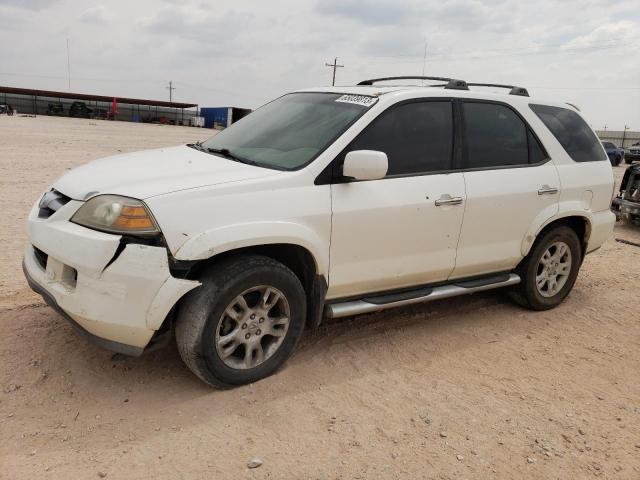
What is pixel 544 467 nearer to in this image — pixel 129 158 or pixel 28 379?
pixel 28 379

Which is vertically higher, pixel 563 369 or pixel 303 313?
pixel 303 313

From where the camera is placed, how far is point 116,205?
9.75 ft

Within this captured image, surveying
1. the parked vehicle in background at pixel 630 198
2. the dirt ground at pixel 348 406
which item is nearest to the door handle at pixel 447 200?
the dirt ground at pixel 348 406

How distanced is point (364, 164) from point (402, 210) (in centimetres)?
56

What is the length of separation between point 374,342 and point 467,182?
1.38 m

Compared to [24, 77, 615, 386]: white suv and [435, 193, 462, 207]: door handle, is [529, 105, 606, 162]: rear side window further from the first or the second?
[435, 193, 462, 207]: door handle

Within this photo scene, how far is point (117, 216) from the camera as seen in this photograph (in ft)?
9.66

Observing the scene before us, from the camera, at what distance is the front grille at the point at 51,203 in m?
3.26

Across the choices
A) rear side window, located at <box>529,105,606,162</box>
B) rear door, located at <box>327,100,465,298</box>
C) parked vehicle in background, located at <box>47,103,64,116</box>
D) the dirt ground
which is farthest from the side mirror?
parked vehicle in background, located at <box>47,103,64,116</box>

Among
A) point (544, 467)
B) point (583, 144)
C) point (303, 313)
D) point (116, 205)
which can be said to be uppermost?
point (583, 144)

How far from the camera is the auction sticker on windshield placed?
3838 mm

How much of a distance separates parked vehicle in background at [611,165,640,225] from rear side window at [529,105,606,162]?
4803 mm

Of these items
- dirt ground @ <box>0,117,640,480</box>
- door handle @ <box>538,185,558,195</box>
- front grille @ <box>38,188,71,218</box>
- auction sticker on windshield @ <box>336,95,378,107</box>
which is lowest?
dirt ground @ <box>0,117,640,480</box>

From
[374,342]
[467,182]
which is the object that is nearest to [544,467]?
[374,342]
